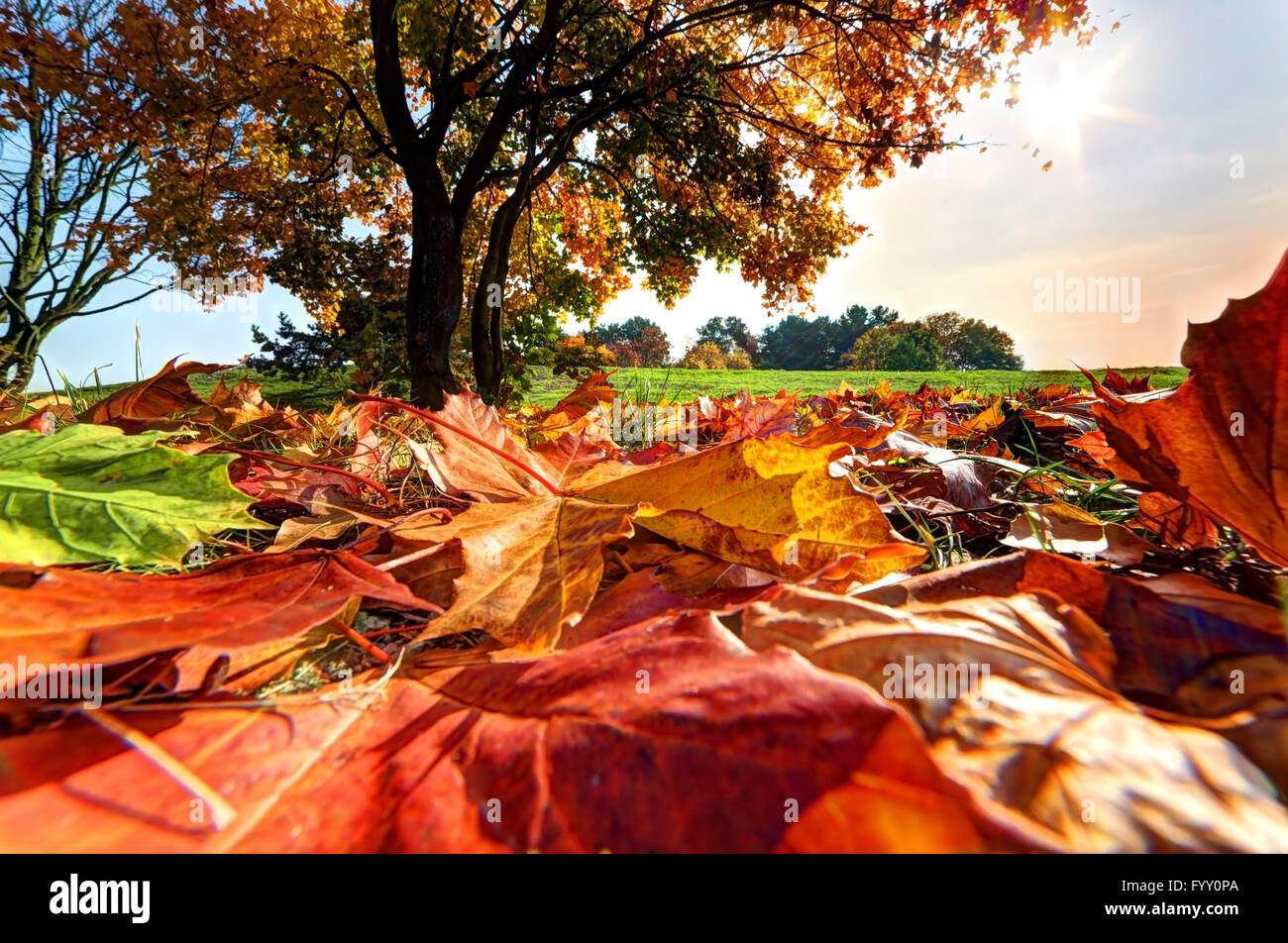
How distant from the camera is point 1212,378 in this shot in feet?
1.12

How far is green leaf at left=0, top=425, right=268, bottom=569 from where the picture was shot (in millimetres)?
321

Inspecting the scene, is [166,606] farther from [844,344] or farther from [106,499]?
[844,344]

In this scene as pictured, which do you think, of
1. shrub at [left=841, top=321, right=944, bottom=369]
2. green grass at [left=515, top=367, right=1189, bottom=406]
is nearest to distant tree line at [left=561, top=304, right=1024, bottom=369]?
shrub at [left=841, top=321, right=944, bottom=369]

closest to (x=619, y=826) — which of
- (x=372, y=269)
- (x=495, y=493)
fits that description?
(x=495, y=493)

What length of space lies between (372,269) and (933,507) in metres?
10.2

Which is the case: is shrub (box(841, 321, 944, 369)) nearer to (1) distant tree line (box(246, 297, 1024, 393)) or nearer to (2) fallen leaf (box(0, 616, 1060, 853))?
(1) distant tree line (box(246, 297, 1024, 393))

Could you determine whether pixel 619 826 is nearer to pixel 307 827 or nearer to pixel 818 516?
pixel 307 827

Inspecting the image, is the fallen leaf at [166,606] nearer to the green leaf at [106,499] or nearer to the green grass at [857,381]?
the green leaf at [106,499]

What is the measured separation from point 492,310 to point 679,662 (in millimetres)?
5316

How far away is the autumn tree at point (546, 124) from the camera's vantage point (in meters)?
4.32

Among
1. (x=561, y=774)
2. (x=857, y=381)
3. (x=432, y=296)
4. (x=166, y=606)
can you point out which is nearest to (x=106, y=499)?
(x=166, y=606)

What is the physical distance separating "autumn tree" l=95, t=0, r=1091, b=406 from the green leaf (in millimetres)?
3389

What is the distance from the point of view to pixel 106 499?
35cm

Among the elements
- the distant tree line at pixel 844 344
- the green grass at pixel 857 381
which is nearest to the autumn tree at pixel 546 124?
the green grass at pixel 857 381
